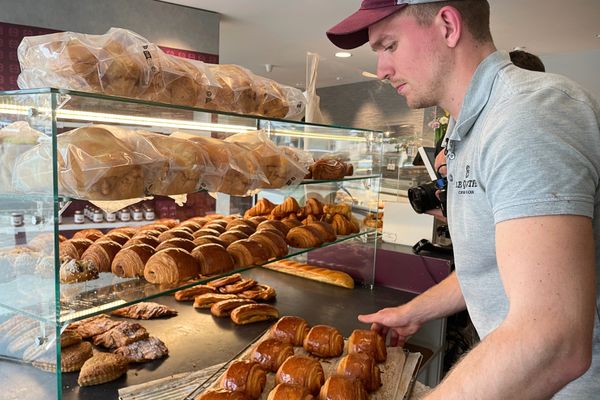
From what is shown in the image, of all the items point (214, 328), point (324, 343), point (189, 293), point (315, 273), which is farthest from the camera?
point (315, 273)

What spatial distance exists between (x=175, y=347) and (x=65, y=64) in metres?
1.15

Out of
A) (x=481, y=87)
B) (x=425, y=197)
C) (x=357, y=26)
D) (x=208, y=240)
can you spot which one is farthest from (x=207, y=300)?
(x=481, y=87)

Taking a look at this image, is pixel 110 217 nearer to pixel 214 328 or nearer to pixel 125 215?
pixel 125 215

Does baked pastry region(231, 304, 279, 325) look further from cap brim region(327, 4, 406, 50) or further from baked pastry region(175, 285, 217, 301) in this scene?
cap brim region(327, 4, 406, 50)

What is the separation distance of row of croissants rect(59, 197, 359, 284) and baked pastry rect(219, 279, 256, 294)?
39 centimetres

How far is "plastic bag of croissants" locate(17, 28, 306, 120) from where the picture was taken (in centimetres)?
124

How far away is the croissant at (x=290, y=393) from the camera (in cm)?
138

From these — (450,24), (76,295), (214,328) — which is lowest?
(214,328)

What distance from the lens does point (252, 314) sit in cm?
216

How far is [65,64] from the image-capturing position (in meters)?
1.23

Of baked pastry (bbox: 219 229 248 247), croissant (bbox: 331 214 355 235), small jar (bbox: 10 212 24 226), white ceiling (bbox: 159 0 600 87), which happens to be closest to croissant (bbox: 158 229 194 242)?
baked pastry (bbox: 219 229 248 247)

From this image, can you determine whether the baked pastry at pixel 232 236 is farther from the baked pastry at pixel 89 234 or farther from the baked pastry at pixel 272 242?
the baked pastry at pixel 89 234

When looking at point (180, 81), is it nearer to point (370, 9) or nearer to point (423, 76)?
point (370, 9)

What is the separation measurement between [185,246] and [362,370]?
30.2 inches
